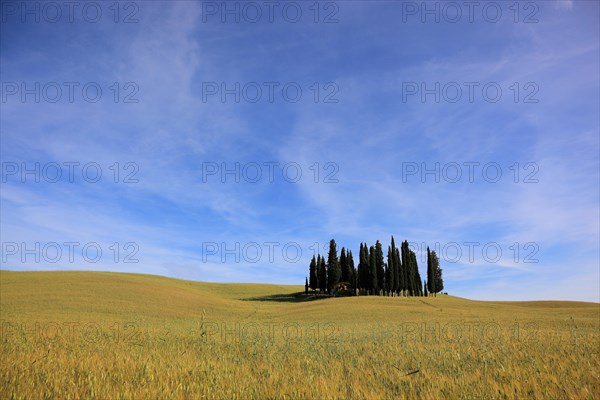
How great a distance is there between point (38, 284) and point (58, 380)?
5658 centimetres

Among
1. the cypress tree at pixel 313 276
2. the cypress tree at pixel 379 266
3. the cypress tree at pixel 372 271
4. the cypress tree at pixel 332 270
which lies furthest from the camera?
the cypress tree at pixel 313 276

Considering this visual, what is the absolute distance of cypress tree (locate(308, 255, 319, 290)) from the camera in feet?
308

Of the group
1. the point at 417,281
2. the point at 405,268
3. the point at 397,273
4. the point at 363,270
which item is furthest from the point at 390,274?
the point at 417,281

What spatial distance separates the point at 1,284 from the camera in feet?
174

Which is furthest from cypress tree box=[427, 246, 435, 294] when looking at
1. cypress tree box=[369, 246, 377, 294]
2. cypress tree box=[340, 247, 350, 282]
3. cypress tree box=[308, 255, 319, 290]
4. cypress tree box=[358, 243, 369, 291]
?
cypress tree box=[308, 255, 319, 290]

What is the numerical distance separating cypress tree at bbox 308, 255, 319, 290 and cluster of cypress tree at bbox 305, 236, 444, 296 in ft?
0.86

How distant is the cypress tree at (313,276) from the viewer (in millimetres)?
94025

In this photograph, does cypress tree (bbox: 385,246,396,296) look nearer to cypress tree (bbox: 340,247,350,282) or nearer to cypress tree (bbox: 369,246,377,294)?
cypress tree (bbox: 369,246,377,294)

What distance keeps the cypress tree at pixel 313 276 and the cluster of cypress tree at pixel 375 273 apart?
0.26 metres

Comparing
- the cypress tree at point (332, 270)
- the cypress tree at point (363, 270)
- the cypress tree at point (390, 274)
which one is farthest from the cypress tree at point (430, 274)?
the cypress tree at point (332, 270)

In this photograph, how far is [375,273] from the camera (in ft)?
257

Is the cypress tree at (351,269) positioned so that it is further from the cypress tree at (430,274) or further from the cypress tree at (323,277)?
the cypress tree at (430,274)

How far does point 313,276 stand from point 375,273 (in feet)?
68.4

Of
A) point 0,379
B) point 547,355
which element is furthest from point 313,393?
point 547,355
